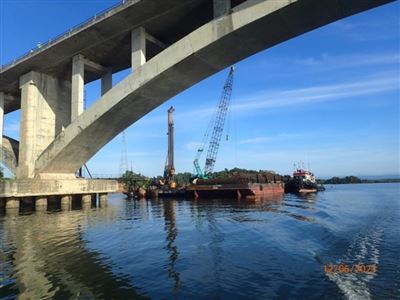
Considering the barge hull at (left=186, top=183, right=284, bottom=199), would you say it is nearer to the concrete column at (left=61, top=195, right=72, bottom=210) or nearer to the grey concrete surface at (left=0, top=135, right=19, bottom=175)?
the concrete column at (left=61, top=195, right=72, bottom=210)

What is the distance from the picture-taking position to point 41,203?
3259 cm

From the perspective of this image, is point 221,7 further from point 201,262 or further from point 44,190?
point 44,190

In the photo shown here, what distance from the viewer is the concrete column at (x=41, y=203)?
3213 centimetres

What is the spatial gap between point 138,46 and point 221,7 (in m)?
8.00

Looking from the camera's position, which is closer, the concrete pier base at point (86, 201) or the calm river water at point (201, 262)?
the calm river water at point (201, 262)

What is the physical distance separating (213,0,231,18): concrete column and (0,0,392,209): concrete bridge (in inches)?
2.6

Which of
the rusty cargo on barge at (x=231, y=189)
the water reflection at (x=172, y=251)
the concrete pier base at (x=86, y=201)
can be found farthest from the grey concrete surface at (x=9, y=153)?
the water reflection at (x=172, y=251)

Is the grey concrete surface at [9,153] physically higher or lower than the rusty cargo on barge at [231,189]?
higher

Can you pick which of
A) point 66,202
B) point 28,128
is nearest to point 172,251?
point 66,202

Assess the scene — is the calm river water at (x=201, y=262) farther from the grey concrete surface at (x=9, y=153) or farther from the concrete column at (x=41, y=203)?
the grey concrete surface at (x=9, y=153)

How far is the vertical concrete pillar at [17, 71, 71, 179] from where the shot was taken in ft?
113
